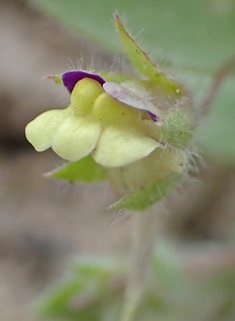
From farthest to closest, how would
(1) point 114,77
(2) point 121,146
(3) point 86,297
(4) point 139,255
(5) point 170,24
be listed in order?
(5) point 170,24, (3) point 86,297, (4) point 139,255, (1) point 114,77, (2) point 121,146

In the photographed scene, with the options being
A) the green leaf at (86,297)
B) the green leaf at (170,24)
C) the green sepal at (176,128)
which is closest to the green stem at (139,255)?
the green leaf at (86,297)

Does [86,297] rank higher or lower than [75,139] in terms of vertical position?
lower

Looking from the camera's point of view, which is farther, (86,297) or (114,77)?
(86,297)

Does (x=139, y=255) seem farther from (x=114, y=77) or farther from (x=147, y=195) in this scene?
(x=114, y=77)

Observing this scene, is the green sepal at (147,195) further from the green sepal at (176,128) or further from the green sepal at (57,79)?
the green sepal at (57,79)

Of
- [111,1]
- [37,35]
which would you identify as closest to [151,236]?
[111,1]

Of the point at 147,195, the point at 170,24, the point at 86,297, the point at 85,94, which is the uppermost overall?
the point at 170,24

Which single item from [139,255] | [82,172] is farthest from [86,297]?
[82,172]

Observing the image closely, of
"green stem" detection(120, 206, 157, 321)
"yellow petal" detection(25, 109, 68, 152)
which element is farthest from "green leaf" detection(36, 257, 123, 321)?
"yellow petal" detection(25, 109, 68, 152)
